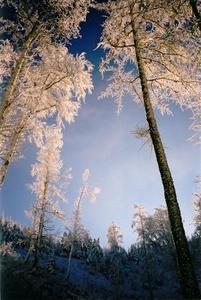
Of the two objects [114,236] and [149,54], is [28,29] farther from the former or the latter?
[114,236]

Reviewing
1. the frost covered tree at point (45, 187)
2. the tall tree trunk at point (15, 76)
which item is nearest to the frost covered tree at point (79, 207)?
the frost covered tree at point (45, 187)

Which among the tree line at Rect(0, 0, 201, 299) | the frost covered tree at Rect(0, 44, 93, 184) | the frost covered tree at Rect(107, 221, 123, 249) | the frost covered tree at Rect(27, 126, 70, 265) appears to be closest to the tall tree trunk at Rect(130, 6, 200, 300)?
the tree line at Rect(0, 0, 201, 299)

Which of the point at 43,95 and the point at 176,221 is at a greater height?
the point at 43,95

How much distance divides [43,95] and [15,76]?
1.94 metres

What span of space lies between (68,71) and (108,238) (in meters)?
48.1

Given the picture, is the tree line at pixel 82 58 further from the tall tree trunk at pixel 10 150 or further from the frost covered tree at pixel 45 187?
the frost covered tree at pixel 45 187

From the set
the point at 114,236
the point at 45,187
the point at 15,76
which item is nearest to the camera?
the point at 15,76

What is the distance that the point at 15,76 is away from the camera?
984 cm

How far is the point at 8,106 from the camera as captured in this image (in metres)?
9.62

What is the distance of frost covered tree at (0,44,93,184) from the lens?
10531mm

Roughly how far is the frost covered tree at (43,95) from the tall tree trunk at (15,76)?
0.25m

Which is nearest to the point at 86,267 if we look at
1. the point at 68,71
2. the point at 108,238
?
the point at 108,238

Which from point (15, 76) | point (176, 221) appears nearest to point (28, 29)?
point (15, 76)

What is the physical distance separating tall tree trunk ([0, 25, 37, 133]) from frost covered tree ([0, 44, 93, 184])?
0.83 feet
